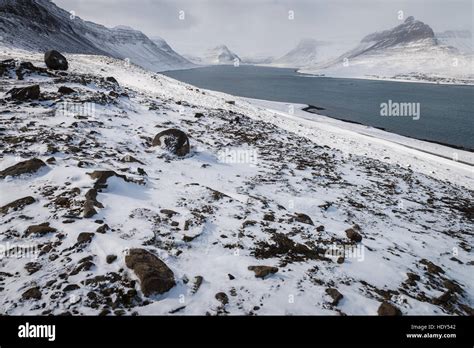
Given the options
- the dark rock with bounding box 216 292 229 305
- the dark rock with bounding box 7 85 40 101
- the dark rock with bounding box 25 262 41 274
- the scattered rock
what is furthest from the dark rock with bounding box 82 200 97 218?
the dark rock with bounding box 7 85 40 101

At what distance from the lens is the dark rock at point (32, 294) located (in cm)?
513

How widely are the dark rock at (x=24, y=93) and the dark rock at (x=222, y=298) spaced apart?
16.6 metres

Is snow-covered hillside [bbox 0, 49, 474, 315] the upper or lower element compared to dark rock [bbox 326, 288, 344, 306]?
upper

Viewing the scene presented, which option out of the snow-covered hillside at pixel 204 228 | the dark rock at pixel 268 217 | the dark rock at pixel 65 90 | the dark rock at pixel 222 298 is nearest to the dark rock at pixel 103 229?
the snow-covered hillside at pixel 204 228

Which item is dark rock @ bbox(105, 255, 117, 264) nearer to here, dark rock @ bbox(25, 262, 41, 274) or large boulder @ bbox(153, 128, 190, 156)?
dark rock @ bbox(25, 262, 41, 274)

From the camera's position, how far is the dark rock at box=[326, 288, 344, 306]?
19.5 ft

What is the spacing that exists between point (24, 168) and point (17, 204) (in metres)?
2.00

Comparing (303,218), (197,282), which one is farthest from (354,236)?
(197,282)

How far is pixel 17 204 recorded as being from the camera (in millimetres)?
7594

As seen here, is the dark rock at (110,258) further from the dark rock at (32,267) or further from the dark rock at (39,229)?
the dark rock at (39,229)

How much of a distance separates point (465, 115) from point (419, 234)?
5826 centimetres

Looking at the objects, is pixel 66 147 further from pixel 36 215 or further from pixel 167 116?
pixel 167 116

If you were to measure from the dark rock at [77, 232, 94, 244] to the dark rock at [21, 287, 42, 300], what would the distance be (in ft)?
4.77

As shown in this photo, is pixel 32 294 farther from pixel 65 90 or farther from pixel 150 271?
pixel 65 90
